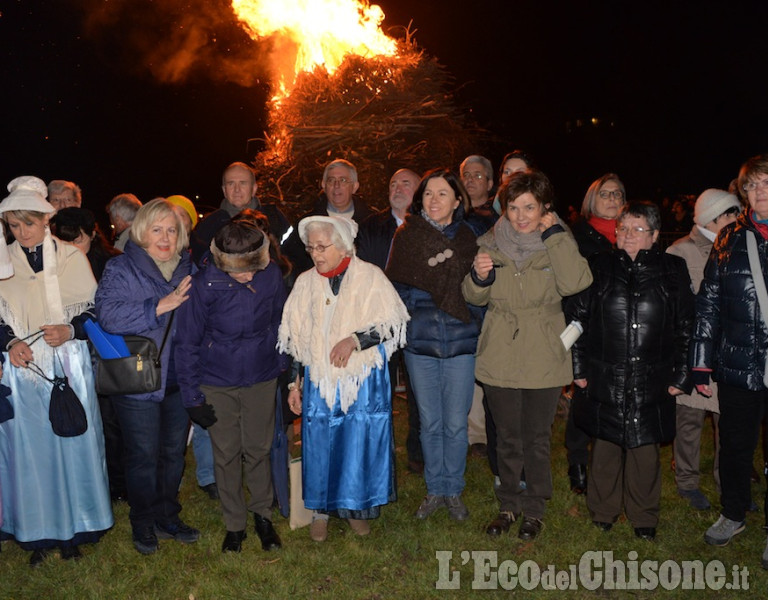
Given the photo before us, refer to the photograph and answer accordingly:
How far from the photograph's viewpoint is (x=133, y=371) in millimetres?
4105

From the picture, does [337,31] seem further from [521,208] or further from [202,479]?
[202,479]

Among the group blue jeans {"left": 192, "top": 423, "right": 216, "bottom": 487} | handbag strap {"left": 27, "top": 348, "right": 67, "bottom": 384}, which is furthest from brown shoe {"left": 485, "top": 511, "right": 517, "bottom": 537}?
handbag strap {"left": 27, "top": 348, "right": 67, "bottom": 384}

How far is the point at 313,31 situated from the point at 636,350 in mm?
5583

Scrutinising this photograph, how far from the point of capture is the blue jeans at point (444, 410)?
4688mm

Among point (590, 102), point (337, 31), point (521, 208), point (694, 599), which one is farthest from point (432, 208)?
point (590, 102)

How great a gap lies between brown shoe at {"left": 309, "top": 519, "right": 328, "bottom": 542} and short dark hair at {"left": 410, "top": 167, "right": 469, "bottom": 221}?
223 cm

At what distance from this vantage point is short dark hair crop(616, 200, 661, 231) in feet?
14.3

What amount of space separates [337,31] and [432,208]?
4030mm

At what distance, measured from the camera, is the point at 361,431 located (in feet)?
14.6

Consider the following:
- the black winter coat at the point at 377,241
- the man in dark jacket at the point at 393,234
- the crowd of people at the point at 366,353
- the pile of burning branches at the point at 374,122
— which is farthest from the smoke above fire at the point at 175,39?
the crowd of people at the point at 366,353

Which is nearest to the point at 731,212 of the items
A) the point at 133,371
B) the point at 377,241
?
the point at 377,241

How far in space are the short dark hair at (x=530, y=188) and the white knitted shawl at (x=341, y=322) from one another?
991 millimetres

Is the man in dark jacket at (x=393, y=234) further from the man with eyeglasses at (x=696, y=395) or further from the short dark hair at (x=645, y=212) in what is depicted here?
the man with eyeglasses at (x=696, y=395)

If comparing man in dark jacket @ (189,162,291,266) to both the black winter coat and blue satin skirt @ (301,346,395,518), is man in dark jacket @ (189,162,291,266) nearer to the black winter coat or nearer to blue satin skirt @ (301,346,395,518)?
the black winter coat
